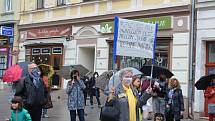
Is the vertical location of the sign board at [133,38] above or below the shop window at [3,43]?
below

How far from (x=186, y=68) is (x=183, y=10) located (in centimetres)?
234

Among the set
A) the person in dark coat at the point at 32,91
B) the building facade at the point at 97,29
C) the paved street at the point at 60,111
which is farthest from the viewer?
the building facade at the point at 97,29

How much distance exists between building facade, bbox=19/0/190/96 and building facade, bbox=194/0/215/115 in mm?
686

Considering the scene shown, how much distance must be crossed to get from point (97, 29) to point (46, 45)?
199 inches

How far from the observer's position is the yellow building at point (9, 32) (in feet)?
101

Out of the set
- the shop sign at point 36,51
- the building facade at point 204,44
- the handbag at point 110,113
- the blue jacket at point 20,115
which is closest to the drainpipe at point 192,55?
the building facade at point 204,44

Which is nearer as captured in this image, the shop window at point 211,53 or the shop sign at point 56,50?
the shop window at point 211,53

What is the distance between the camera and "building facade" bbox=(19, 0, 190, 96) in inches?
776

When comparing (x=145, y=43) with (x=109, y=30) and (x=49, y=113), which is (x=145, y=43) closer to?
(x=49, y=113)

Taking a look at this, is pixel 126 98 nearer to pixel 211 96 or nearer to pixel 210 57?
pixel 211 96

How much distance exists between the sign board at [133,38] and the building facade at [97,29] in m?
9.34

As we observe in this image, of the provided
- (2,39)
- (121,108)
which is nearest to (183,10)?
(121,108)

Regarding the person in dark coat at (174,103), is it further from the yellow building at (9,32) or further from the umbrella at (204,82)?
the yellow building at (9,32)

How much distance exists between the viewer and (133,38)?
9531mm
